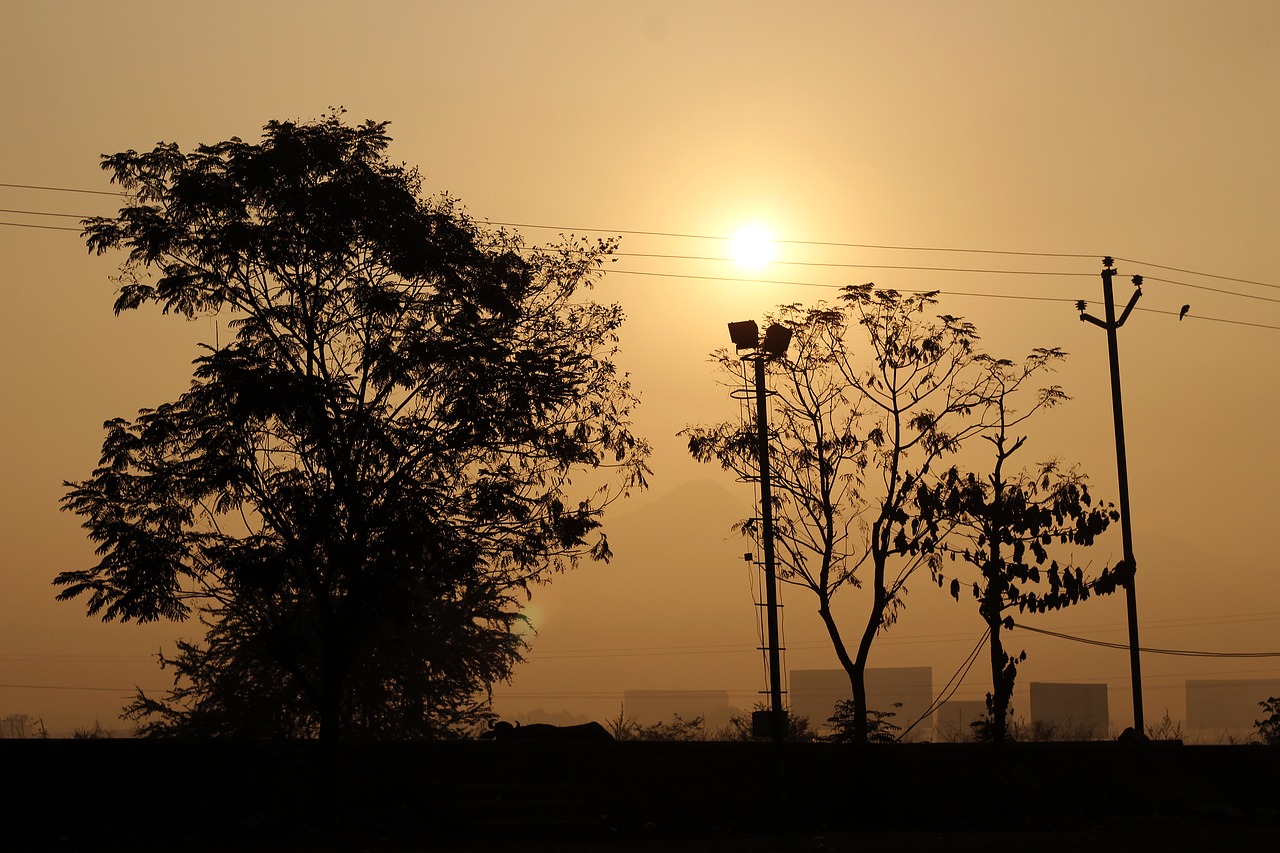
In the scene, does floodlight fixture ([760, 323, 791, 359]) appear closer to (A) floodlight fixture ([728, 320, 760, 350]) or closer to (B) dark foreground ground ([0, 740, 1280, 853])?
(A) floodlight fixture ([728, 320, 760, 350])

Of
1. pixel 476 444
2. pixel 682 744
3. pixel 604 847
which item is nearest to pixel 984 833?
pixel 682 744

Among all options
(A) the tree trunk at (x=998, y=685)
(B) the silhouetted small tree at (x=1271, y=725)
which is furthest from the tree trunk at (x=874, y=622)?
(B) the silhouetted small tree at (x=1271, y=725)

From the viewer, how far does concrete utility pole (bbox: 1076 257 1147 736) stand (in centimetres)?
3259

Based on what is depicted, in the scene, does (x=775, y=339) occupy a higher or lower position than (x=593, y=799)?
higher

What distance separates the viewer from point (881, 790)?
25297 mm

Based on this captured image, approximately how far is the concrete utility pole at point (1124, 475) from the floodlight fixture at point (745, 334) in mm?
12159

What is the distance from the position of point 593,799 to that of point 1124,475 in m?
18.0

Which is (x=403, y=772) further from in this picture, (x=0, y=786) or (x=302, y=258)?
(x=302, y=258)

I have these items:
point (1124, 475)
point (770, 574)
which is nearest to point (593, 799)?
point (770, 574)

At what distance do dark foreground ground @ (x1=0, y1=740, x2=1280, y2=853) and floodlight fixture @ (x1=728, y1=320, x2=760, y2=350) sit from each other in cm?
802

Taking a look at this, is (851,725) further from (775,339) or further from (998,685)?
(775,339)

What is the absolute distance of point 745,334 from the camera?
2700cm

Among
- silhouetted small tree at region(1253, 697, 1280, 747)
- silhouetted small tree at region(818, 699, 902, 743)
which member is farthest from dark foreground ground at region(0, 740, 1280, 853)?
silhouetted small tree at region(818, 699, 902, 743)

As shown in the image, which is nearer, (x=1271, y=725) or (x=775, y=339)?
(x=775, y=339)
